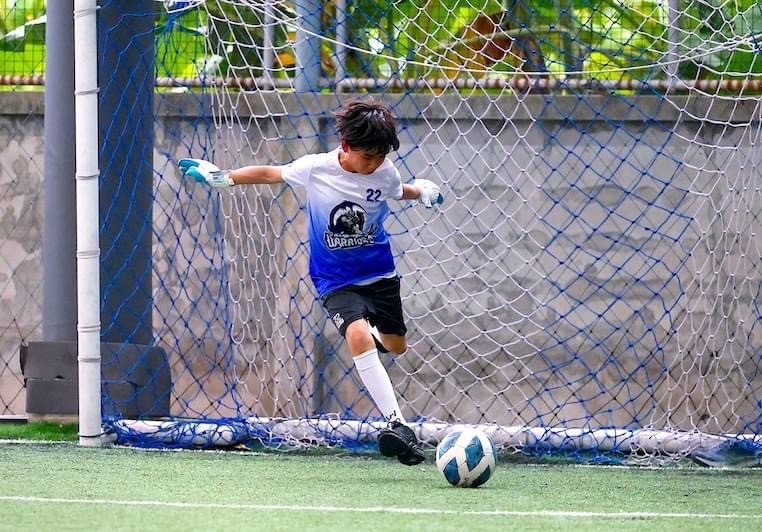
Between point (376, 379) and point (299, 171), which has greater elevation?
point (299, 171)

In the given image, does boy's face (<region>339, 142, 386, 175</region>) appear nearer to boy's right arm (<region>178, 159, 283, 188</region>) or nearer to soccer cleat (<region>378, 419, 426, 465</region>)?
boy's right arm (<region>178, 159, 283, 188</region>)

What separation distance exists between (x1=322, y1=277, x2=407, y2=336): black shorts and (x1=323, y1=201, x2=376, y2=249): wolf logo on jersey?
0.18 meters

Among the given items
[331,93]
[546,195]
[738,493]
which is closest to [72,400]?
[331,93]

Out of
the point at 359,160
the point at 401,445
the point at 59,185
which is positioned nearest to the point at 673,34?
the point at 359,160

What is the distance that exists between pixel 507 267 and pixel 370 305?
5.53 feet

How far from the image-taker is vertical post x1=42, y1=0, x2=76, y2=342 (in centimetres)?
673

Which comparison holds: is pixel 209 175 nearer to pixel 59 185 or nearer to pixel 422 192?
pixel 422 192

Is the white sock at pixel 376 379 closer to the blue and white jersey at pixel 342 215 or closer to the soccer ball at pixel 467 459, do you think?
the blue and white jersey at pixel 342 215

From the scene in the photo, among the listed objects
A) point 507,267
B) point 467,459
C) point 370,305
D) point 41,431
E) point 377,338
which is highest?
point 507,267

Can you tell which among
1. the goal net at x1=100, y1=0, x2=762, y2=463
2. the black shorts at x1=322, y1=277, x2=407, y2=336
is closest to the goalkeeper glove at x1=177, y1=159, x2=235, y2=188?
the black shorts at x1=322, y1=277, x2=407, y2=336

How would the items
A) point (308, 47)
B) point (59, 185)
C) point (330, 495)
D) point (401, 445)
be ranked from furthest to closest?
1. point (308, 47)
2. point (59, 185)
3. point (401, 445)
4. point (330, 495)

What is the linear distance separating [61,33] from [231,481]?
110 inches

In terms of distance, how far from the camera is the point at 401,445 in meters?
5.07

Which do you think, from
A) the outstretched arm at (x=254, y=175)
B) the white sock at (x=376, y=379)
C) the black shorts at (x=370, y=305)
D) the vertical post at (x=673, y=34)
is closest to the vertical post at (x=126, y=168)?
the outstretched arm at (x=254, y=175)
